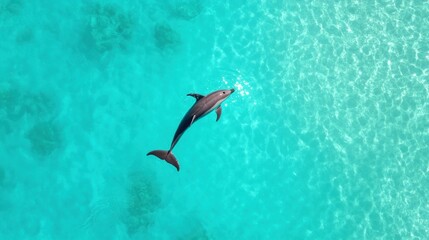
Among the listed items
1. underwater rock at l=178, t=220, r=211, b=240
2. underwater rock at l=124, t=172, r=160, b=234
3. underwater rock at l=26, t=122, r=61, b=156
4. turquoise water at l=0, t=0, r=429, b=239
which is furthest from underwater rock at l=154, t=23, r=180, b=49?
underwater rock at l=178, t=220, r=211, b=240

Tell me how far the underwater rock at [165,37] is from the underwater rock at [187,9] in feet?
5.74

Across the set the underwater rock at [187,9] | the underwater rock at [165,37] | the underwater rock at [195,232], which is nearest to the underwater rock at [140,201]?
the underwater rock at [195,232]

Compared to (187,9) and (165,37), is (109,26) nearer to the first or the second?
(165,37)

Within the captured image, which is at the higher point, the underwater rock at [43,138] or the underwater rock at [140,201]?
the underwater rock at [43,138]

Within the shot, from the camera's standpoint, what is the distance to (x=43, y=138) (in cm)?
4688

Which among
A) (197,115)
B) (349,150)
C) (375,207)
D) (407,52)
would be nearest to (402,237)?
(375,207)

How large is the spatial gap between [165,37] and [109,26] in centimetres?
501

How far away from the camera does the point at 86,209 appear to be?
4609 cm

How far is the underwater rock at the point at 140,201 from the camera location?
46.1 metres

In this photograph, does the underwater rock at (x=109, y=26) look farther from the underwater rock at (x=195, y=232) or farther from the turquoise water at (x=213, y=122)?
the underwater rock at (x=195, y=232)

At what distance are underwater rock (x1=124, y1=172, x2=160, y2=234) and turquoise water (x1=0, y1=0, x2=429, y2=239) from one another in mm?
115

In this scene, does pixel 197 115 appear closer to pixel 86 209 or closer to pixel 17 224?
pixel 86 209

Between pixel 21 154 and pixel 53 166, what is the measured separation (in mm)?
2761

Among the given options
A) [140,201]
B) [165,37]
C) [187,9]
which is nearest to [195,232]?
[140,201]
